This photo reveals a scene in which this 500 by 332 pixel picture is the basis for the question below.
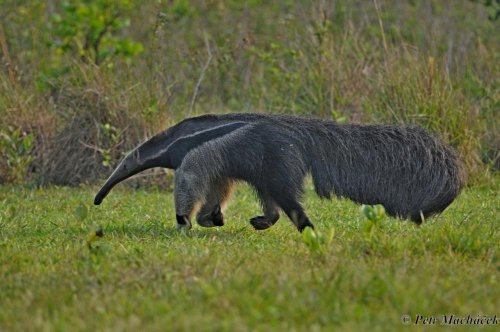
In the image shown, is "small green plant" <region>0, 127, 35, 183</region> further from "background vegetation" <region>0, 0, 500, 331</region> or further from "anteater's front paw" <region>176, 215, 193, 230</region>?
"anteater's front paw" <region>176, 215, 193, 230</region>

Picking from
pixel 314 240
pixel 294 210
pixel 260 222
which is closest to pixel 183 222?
pixel 260 222

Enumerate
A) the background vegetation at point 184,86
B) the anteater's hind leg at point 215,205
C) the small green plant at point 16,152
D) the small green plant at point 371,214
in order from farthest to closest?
the background vegetation at point 184,86 < the small green plant at point 16,152 < the anteater's hind leg at point 215,205 < the small green plant at point 371,214

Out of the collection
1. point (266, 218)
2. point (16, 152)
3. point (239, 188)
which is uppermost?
point (266, 218)

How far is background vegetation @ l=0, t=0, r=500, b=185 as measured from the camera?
1028cm

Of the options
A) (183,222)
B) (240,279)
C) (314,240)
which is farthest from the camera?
(183,222)

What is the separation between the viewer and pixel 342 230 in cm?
717

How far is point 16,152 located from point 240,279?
248 inches

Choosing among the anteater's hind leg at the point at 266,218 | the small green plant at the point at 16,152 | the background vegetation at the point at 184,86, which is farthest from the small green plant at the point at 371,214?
the small green plant at the point at 16,152

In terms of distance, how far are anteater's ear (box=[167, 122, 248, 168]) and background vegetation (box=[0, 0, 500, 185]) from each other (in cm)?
285

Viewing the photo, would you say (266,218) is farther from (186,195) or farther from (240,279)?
(240,279)

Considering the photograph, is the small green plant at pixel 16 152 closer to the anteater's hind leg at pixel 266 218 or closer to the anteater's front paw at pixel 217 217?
the anteater's front paw at pixel 217 217

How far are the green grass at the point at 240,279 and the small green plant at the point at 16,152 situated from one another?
3125 mm

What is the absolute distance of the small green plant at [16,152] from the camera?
399 inches

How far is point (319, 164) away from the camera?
707cm
